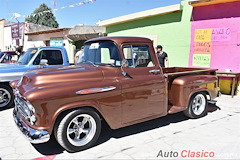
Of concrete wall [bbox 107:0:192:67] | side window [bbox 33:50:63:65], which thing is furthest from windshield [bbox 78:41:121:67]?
concrete wall [bbox 107:0:192:67]

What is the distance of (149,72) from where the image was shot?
3.80 meters

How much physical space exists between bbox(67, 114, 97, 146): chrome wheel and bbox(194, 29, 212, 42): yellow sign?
20.5 feet

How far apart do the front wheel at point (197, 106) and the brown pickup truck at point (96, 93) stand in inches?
12.1

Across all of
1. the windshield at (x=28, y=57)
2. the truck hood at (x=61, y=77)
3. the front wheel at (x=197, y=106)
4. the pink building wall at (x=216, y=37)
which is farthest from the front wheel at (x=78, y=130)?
the pink building wall at (x=216, y=37)

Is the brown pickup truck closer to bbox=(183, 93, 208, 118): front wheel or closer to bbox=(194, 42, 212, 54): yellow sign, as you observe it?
bbox=(183, 93, 208, 118): front wheel

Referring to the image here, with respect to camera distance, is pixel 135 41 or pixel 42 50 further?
pixel 42 50

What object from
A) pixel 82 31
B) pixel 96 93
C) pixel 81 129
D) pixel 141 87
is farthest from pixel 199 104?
pixel 82 31

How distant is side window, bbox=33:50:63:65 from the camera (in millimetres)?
5936

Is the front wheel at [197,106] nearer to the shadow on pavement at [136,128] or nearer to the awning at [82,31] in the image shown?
the shadow on pavement at [136,128]

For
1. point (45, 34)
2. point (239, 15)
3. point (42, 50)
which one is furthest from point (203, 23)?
point (45, 34)

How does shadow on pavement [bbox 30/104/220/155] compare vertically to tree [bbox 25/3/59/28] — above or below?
below

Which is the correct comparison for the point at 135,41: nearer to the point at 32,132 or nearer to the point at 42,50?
the point at 32,132

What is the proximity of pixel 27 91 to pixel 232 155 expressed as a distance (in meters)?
3.42

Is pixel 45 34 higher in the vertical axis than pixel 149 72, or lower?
higher
